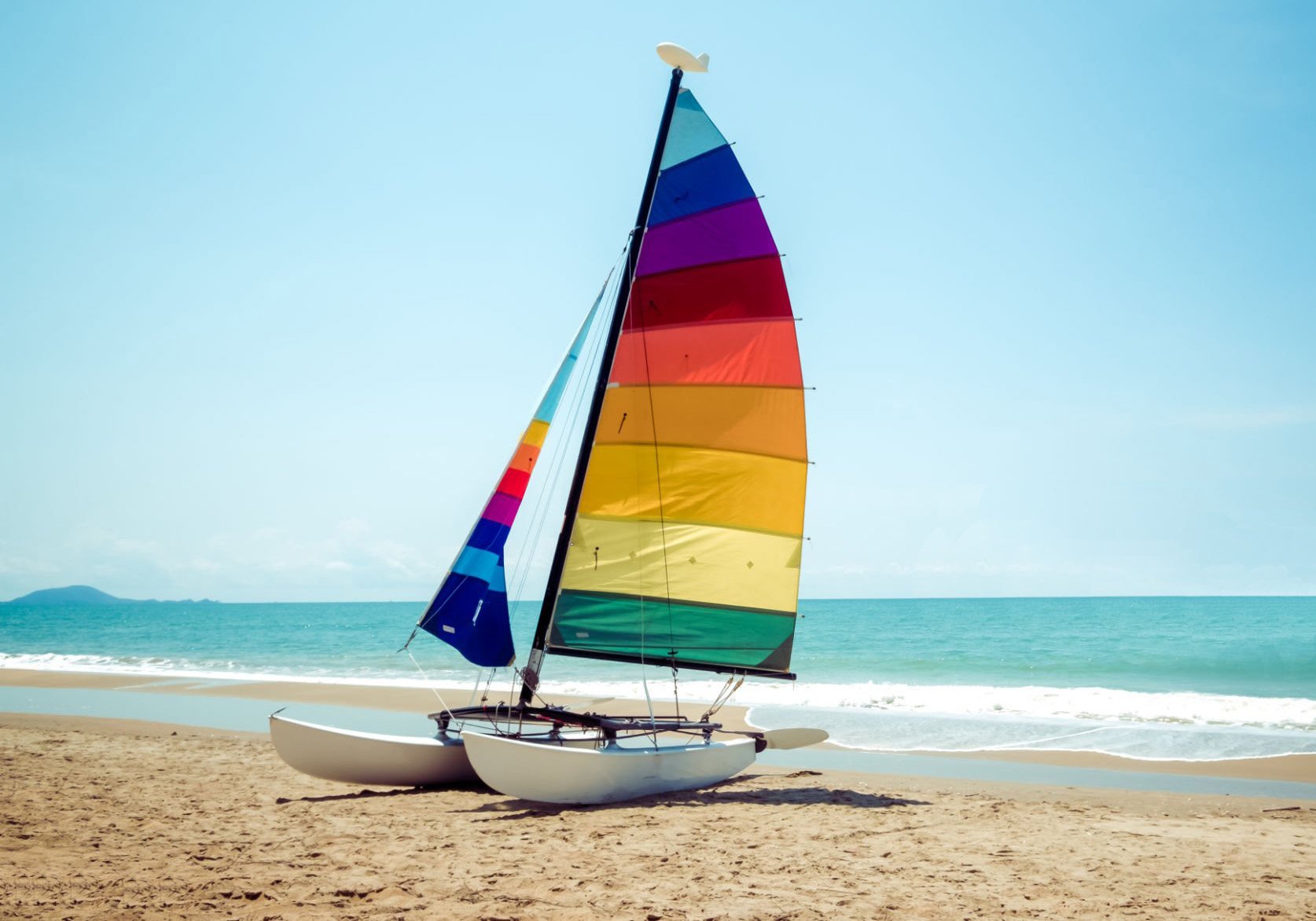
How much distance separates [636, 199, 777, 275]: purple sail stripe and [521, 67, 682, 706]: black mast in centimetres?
13

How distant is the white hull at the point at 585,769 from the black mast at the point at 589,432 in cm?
89

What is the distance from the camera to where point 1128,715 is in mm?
16031

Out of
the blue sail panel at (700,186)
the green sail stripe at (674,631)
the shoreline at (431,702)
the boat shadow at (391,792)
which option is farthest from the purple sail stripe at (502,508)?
the blue sail panel at (700,186)

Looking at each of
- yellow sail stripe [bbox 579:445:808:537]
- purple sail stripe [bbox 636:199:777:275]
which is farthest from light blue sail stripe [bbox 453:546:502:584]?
purple sail stripe [bbox 636:199:777:275]

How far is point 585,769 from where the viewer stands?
319 inches

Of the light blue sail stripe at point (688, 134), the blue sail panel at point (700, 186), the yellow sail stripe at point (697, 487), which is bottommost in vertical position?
the yellow sail stripe at point (697, 487)

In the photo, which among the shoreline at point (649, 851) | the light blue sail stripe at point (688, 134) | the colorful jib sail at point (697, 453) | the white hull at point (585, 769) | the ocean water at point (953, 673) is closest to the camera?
the shoreline at point (649, 851)

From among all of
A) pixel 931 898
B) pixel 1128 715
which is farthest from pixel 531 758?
pixel 1128 715

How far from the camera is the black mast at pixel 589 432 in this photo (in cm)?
895

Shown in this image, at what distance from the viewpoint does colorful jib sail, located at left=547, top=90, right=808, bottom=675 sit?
30.1ft

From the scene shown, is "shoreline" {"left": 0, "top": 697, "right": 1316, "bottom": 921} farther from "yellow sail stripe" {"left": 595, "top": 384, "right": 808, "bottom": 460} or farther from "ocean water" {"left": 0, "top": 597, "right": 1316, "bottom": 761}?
"yellow sail stripe" {"left": 595, "top": 384, "right": 808, "bottom": 460}

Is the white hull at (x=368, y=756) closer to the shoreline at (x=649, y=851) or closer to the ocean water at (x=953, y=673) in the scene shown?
the shoreline at (x=649, y=851)

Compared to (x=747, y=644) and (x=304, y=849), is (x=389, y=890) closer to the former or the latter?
(x=304, y=849)

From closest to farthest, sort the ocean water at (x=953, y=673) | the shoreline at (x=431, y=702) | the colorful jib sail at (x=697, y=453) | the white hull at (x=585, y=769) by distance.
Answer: the white hull at (x=585, y=769), the colorful jib sail at (x=697, y=453), the shoreline at (x=431, y=702), the ocean water at (x=953, y=673)
